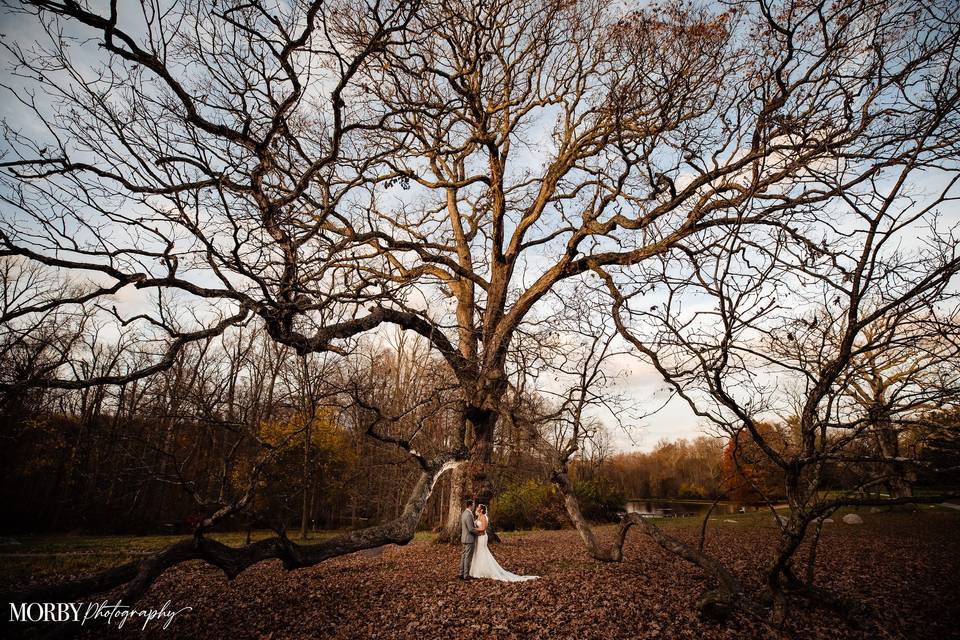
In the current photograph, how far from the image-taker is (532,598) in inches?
251

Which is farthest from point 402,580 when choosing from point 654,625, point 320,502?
point 320,502

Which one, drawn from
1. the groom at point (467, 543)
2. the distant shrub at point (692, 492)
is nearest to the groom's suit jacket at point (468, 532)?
the groom at point (467, 543)

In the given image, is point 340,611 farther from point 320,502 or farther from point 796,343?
point 320,502

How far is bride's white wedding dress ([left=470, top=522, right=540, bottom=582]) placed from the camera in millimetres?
7893

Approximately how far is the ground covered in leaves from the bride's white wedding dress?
41 centimetres

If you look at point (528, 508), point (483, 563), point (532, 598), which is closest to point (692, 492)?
point (528, 508)

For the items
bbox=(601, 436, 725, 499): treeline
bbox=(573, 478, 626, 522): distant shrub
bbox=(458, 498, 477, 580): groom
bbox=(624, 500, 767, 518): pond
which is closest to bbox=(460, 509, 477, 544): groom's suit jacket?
bbox=(458, 498, 477, 580): groom

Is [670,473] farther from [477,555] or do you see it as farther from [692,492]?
[477,555]

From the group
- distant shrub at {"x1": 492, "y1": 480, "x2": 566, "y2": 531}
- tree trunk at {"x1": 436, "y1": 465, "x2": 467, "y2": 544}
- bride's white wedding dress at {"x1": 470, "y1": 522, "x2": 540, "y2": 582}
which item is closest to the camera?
bride's white wedding dress at {"x1": 470, "y1": 522, "x2": 540, "y2": 582}

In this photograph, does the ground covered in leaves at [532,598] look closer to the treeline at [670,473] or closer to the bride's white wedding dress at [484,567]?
the bride's white wedding dress at [484,567]

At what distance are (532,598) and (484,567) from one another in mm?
1922

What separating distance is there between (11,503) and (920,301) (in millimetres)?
27729

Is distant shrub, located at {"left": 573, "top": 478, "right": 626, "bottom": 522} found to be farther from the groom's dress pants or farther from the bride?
the groom's dress pants

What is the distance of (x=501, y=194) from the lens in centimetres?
1118
